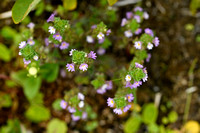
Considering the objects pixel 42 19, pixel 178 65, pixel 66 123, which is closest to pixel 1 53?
pixel 42 19

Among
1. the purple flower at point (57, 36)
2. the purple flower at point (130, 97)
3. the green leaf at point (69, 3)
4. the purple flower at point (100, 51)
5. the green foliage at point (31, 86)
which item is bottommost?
the green foliage at point (31, 86)

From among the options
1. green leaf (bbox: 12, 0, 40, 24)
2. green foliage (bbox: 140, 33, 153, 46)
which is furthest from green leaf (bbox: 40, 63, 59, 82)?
green foliage (bbox: 140, 33, 153, 46)

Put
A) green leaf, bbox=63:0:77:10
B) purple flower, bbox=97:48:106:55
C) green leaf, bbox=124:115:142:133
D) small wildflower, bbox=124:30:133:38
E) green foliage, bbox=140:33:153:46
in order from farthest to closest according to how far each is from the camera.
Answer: green leaf, bbox=124:115:142:133 < purple flower, bbox=97:48:106:55 < green leaf, bbox=63:0:77:10 < small wildflower, bbox=124:30:133:38 < green foliage, bbox=140:33:153:46

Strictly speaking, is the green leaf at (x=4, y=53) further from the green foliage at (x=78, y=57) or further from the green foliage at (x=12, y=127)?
the green foliage at (x=78, y=57)

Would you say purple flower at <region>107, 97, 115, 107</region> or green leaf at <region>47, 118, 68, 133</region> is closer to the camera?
purple flower at <region>107, 97, 115, 107</region>

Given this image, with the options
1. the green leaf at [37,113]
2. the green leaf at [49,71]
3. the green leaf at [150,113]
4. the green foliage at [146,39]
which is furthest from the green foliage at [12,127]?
the green foliage at [146,39]

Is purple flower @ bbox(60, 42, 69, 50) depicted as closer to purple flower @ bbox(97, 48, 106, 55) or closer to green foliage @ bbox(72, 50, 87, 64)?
green foliage @ bbox(72, 50, 87, 64)
